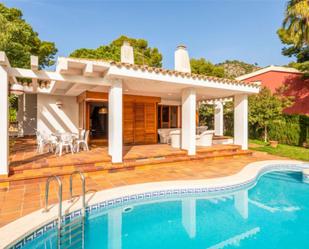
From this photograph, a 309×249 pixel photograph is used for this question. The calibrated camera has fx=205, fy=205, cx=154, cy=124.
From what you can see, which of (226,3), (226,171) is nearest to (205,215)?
(226,171)

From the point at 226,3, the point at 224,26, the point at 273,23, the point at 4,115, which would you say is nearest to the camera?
the point at 4,115

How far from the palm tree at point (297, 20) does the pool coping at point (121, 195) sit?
1141 cm

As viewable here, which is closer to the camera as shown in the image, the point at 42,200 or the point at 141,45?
the point at 42,200

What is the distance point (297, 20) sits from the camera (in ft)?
49.5

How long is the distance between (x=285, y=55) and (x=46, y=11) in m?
27.3

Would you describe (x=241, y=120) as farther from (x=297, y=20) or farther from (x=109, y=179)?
(x=109, y=179)

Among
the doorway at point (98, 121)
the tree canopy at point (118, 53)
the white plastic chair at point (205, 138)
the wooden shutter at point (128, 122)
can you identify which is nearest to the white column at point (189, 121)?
the white plastic chair at point (205, 138)

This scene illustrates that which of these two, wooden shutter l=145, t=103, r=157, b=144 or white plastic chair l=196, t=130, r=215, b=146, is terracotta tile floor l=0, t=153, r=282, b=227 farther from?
wooden shutter l=145, t=103, r=157, b=144

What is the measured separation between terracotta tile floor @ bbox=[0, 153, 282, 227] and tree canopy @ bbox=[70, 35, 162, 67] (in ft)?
65.2

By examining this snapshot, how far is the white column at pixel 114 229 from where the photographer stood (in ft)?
14.5

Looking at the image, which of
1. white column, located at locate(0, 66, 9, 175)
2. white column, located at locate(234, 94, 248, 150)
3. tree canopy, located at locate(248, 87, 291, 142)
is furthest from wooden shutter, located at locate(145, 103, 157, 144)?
white column, located at locate(0, 66, 9, 175)

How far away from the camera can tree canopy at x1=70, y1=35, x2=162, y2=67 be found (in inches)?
1220

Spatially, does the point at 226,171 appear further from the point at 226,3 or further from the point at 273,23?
the point at 273,23

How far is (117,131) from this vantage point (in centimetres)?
903
